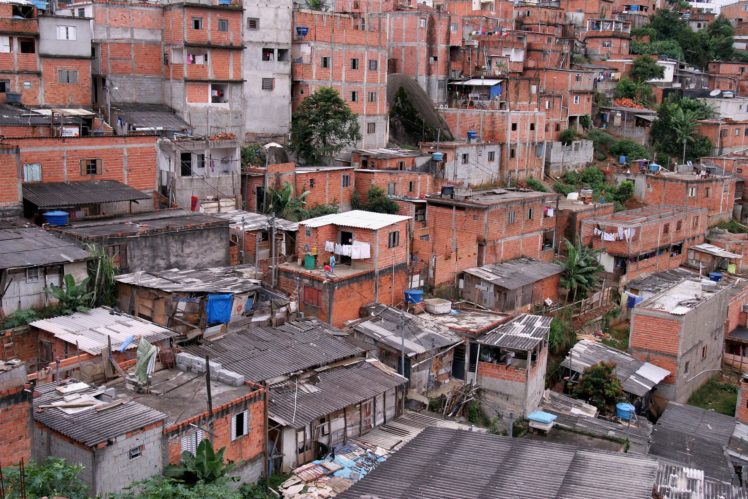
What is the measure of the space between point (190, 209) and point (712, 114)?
3995 centimetres

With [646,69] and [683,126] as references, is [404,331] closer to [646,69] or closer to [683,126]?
[683,126]

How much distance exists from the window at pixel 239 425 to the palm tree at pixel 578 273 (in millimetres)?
17886

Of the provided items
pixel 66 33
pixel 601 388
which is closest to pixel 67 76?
pixel 66 33

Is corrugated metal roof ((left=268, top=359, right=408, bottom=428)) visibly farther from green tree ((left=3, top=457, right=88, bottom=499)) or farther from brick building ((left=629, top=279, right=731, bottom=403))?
brick building ((left=629, top=279, right=731, bottom=403))

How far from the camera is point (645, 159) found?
50.2 metres

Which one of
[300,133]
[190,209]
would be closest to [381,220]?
[190,209]

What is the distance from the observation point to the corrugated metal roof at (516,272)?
29500 mm

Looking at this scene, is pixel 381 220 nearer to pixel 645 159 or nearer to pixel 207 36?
pixel 207 36

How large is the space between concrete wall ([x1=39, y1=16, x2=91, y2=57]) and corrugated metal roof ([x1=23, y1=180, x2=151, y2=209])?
8597 millimetres

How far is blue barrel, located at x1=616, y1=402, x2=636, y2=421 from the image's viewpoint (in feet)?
80.7

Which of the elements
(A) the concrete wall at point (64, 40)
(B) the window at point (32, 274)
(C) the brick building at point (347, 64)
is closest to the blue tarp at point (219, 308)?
(B) the window at point (32, 274)

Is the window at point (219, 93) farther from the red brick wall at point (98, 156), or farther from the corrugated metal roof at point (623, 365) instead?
the corrugated metal roof at point (623, 365)

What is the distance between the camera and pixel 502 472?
46.2 feet

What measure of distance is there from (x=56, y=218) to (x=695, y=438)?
1958 cm
